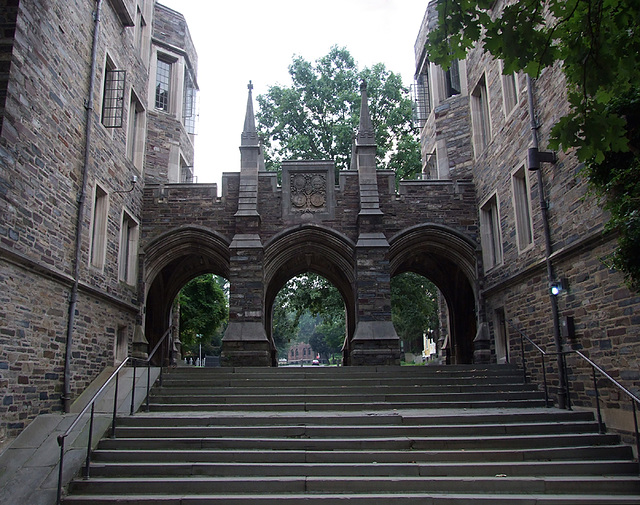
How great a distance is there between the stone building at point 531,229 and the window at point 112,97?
7.26m

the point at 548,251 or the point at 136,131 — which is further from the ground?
the point at 136,131

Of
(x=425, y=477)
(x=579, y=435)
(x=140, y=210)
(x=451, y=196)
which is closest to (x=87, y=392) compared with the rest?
(x=140, y=210)

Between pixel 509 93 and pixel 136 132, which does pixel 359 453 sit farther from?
pixel 136 132

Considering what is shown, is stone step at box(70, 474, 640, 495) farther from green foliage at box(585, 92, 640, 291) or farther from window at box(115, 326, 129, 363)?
window at box(115, 326, 129, 363)

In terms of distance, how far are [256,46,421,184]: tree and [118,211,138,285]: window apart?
8.84 m

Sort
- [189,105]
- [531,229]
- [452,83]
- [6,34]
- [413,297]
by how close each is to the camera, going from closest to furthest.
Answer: [6,34], [531,229], [452,83], [413,297], [189,105]

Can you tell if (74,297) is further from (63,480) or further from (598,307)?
(598,307)

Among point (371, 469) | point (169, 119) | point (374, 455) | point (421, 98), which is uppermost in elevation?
point (421, 98)

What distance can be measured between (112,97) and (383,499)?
35.3 ft

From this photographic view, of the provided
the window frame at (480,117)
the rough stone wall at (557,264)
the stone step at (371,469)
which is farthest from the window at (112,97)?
the window frame at (480,117)

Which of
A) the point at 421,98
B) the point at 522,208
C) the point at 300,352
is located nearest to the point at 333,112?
the point at 421,98

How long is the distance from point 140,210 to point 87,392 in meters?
5.53

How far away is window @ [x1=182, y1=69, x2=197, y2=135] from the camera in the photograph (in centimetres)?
1964

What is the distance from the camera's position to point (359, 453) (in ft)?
22.4
